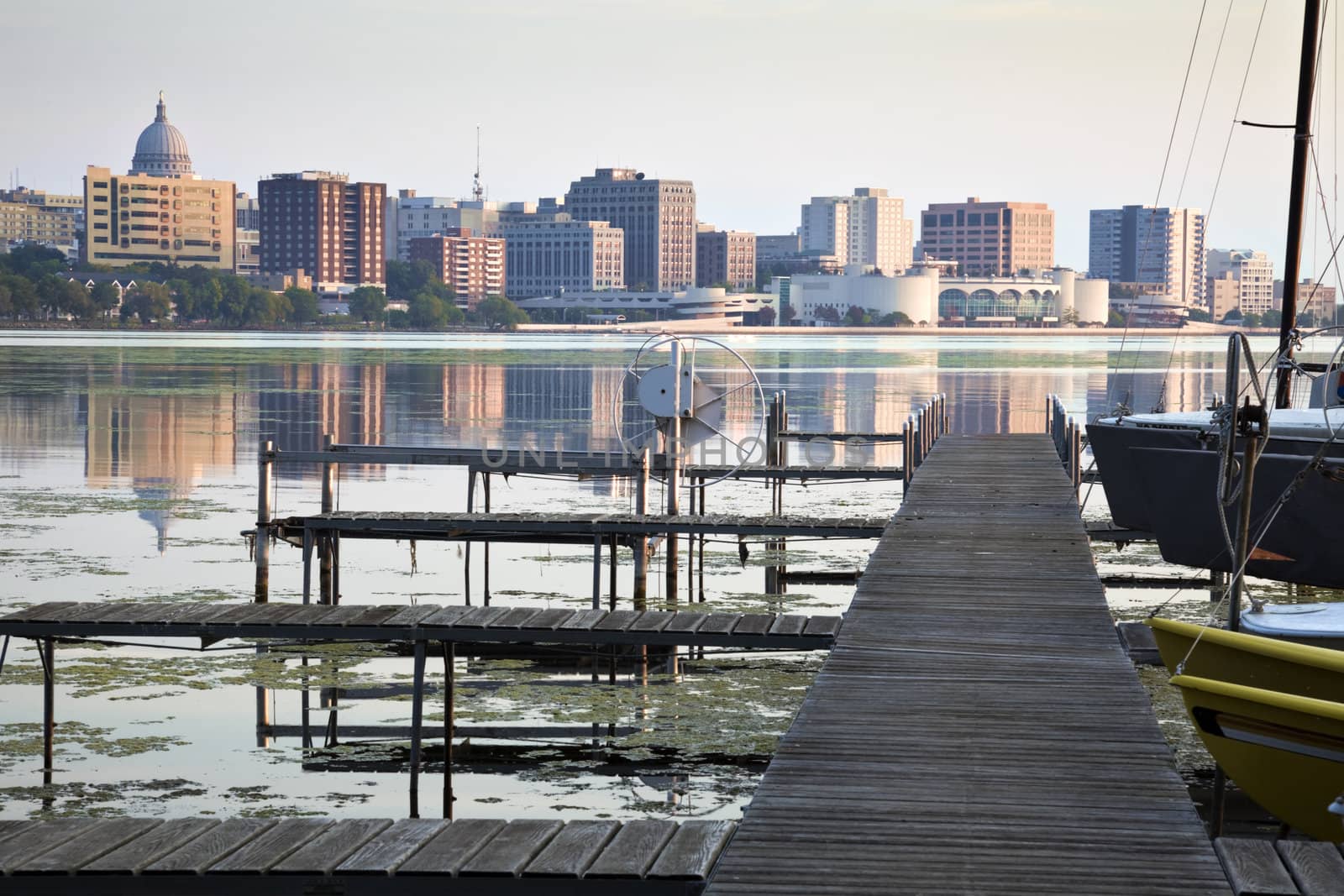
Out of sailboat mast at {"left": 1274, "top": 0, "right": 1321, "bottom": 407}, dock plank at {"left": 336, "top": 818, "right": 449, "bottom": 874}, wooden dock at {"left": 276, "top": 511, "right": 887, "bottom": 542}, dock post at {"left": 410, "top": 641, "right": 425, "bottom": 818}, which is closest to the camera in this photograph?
dock plank at {"left": 336, "top": 818, "right": 449, "bottom": 874}

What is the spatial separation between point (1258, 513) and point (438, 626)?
9.49 meters

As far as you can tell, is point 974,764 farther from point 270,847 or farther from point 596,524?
point 596,524

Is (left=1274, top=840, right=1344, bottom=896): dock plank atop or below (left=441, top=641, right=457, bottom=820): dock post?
atop

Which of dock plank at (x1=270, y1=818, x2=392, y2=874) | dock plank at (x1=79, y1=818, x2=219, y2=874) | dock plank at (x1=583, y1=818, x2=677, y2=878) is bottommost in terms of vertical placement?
dock plank at (x1=79, y1=818, x2=219, y2=874)

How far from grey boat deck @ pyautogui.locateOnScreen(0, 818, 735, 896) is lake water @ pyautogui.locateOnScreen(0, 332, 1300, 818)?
4087mm

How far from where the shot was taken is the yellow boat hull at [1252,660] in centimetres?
1064

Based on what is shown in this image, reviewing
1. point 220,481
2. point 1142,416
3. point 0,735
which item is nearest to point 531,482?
point 220,481

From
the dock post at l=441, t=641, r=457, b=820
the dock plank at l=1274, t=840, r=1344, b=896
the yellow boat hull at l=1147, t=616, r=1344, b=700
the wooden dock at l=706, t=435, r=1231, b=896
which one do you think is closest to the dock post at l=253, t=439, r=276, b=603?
the dock post at l=441, t=641, r=457, b=820

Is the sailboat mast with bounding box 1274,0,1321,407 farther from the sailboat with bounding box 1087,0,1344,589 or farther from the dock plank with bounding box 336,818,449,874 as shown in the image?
the dock plank with bounding box 336,818,449,874

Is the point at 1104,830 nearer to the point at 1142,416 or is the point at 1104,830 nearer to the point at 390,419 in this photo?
the point at 1142,416

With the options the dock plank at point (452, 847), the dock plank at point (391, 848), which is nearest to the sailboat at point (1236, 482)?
the dock plank at point (452, 847)

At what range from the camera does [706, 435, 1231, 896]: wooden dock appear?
7410 millimetres

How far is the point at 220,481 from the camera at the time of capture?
35062 millimetres

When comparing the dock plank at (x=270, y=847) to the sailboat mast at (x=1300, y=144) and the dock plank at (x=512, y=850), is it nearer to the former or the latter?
the dock plank at (x=512, y=850)
